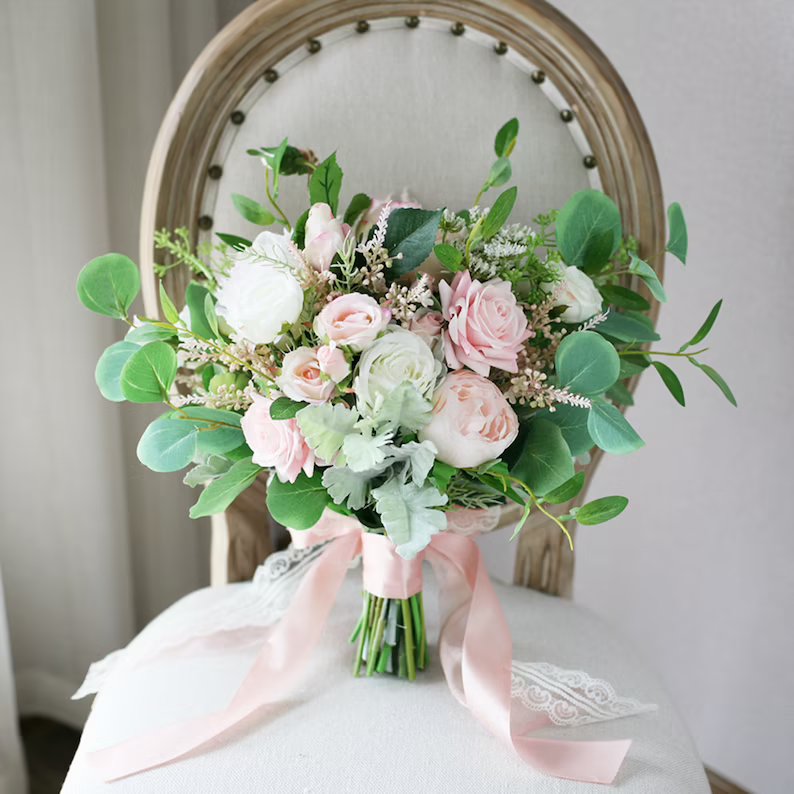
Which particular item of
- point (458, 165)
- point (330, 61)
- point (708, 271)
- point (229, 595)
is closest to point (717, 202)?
point (708, 271)

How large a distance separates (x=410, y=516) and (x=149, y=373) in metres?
0.22

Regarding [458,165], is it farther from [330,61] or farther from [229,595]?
[229,595]

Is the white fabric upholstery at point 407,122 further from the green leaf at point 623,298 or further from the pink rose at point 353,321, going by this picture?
the pink rose at point 353,321

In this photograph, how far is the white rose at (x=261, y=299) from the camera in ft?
1.80

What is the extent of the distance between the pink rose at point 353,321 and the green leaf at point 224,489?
0.13 meters

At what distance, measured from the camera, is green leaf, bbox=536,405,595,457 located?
0.61 meters

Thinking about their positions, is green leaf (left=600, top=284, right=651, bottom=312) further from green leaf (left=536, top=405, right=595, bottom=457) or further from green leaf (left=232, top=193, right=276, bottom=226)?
green leaf (left=232, top=193, right=276, bottom=226)

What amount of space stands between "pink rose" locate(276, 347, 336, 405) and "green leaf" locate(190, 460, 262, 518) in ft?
0.28

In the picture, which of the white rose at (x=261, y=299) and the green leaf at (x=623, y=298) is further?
the green leaf at (x=623, y=298)

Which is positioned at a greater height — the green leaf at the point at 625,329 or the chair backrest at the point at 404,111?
the chair backrest at the point at 404,111

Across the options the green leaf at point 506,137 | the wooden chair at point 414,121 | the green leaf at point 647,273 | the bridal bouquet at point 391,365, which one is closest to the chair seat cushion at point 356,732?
the wooden chair at point 414,121

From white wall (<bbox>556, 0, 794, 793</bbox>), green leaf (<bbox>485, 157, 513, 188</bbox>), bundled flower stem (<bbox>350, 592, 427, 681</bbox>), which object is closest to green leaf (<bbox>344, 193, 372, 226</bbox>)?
green leaf (<bbox>485, 157, 513, 188</bbox>)

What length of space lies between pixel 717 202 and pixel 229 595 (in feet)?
2.57

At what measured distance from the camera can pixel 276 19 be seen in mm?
773
